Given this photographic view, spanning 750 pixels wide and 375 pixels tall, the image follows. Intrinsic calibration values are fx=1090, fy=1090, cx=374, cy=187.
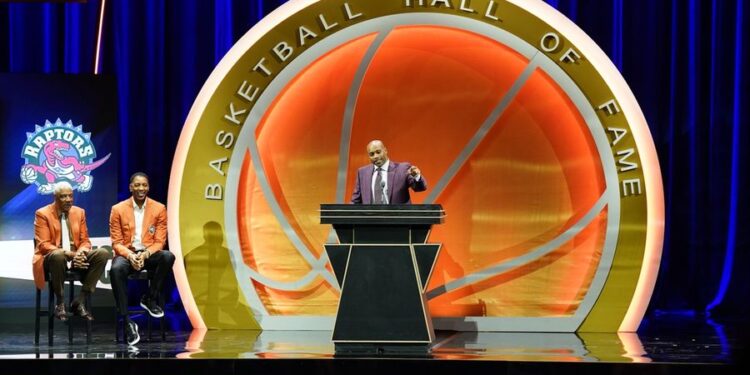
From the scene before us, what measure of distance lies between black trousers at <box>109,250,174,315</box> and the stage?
291 millimetres

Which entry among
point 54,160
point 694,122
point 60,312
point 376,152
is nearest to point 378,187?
point 376,152

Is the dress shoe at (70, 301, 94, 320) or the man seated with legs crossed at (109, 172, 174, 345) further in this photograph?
the man seated with legs crossed at (109, 172, 174, 345)

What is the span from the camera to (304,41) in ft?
25.2

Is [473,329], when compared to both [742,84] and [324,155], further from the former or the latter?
[742,84]

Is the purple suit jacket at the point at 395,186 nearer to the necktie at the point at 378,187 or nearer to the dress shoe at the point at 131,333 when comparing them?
the necktie at the point at 378,187

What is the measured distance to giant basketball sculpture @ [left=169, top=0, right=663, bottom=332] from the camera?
7402 millimetres

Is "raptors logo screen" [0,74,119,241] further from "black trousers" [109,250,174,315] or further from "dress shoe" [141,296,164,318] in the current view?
"dress shoe" [141,296,164,318]

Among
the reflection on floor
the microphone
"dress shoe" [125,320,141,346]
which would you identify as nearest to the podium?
the reflection on floor

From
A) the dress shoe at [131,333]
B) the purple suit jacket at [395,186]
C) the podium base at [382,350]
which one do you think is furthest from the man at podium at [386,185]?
the dress shoe at [131,333]

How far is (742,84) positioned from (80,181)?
499 cm

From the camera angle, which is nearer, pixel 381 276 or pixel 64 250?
pixel 381 276

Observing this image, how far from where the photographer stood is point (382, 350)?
240 inches

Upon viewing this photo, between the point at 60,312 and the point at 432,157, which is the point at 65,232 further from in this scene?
the point at 432,157

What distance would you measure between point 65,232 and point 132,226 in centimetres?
43
